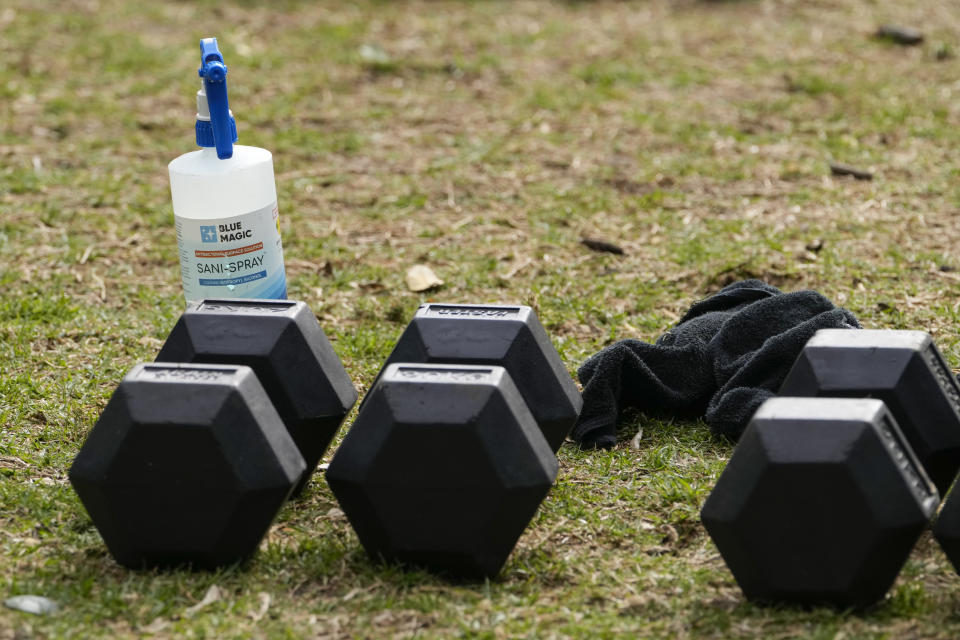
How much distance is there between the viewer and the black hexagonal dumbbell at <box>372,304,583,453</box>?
11.2 ft

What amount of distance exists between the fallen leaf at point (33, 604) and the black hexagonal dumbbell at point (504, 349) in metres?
1.11

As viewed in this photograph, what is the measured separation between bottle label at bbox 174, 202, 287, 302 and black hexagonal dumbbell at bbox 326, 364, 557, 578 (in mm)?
1043

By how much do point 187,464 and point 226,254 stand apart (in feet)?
3.62

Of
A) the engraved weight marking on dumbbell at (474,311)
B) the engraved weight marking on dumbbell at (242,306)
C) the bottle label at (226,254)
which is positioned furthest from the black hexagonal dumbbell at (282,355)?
the bottle label at (226,254)

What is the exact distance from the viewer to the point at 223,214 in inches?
155

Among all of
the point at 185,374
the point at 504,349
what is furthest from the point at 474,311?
the point at 185,374

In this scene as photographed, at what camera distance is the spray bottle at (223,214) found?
3.87 metres

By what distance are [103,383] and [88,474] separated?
1.40 meters

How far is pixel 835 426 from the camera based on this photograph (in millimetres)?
2748

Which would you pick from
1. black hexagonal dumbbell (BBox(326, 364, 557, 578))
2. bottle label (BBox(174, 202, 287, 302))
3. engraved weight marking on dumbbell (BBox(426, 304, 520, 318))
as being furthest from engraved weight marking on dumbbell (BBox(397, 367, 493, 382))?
bottle label (BBox(174, 202, 287, 302))

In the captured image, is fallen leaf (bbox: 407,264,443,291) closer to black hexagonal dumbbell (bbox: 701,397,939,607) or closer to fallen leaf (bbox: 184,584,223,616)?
fallen leaf (bbox: 184,584,223,616)

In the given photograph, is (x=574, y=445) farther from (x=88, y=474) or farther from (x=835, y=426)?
(x=88, y=474)

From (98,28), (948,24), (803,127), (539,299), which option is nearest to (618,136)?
(803,127)

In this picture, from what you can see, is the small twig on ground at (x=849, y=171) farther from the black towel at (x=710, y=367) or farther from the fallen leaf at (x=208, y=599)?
the fallen leaf at (x=208, y=599)
